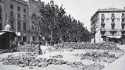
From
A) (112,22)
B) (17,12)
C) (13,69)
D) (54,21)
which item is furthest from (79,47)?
(112,22)

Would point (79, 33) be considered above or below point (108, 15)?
below

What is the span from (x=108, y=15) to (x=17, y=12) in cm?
3051

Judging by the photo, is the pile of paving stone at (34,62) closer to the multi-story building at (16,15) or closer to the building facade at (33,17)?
the multi-story building at (16,15)

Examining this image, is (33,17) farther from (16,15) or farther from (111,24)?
(111,24)

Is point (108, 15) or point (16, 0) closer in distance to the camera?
point (16, 0)

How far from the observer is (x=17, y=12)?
46219mm

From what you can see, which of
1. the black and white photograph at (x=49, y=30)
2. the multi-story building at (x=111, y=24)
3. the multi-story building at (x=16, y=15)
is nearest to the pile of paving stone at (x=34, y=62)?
the black and white photograph at (x=49, y=30)

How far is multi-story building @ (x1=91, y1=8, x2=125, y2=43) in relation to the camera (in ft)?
193

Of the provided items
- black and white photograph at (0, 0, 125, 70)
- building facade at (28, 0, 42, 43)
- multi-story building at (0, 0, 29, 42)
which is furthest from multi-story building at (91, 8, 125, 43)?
multi-story building at (0, 0, 29, 42)

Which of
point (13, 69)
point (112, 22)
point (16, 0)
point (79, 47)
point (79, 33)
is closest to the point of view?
point (13, 69)

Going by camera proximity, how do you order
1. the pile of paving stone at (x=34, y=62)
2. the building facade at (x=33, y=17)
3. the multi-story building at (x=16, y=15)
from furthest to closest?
1. the building facade at (x=33, y=17)
2. the multi-story building at (x=16, y=15)
3. the pile of paving stone at (x=34, y=62)

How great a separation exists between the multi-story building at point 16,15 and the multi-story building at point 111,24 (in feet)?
76.3

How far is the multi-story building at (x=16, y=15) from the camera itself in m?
41.3

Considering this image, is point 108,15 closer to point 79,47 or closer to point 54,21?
point 54,21
